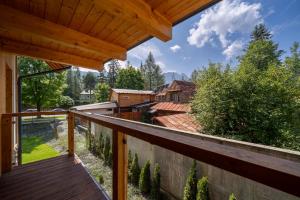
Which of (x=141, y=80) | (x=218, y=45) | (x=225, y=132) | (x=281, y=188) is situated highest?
(x=218, y=45)

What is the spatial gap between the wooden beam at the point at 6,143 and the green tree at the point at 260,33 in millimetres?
29165

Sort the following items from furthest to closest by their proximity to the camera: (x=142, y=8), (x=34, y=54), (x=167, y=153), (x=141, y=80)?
(x=141, y=80) → (x=167, y=153) → (x=34, y=54) → (x=142, y=8)

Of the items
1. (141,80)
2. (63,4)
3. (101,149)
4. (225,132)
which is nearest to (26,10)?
(63,4)

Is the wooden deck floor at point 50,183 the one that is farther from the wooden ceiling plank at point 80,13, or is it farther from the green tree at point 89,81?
the green tree at point 89,81

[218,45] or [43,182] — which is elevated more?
[218,45]

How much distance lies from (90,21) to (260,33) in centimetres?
2939

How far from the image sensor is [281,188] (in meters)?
0.44

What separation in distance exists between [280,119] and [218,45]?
89071 mm

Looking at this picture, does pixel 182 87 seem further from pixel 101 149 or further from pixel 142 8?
pixel 142 8

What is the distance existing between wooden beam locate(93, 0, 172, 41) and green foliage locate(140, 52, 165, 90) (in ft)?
130

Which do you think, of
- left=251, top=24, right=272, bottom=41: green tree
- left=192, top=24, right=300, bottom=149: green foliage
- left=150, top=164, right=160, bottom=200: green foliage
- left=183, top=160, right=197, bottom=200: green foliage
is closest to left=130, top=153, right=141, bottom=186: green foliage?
left=150, top=164, right=160, bottom=200: green foliage

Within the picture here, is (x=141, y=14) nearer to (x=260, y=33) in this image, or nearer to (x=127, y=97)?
(x=127, y=97)

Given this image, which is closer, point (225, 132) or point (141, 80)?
point (225, 132)

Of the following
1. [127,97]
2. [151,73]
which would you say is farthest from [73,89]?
[127,97]
